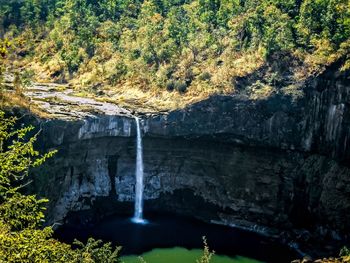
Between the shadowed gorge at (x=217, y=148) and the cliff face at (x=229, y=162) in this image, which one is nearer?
the shadowed gorge at (x=217, y=148)

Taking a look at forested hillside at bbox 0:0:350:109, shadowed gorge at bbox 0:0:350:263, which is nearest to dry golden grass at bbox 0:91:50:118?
shadowed gorge at bbox 0:0:350:263

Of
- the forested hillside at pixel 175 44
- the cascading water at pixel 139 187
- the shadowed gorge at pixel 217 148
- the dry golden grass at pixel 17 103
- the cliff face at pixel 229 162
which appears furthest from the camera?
the forested hillside at pixel 175 44

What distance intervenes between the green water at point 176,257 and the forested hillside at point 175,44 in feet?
34.0

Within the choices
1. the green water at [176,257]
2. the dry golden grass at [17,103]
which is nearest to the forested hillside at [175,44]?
the dry golden grass at [17,103]

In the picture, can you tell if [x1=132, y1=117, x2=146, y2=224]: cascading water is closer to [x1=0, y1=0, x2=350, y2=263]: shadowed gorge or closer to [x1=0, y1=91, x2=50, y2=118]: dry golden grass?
[x1=0, y1=0, x2=350, y2=263]: shadowed gorge

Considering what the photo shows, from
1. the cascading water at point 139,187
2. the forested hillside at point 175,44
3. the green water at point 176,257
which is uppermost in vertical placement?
the forested hillside at point 175,44

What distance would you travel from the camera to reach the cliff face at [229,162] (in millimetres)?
31844

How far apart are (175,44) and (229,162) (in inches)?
552

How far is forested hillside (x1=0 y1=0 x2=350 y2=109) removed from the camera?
3594 cm

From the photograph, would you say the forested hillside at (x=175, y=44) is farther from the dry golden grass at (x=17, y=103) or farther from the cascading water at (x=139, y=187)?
the dry golden grass at (x=17, y=103)

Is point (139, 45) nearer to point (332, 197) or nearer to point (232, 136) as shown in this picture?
point (232, 136)

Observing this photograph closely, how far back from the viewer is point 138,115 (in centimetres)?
3584

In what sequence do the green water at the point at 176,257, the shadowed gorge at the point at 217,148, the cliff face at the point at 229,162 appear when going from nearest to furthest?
the green water at the point at 176,257 → the shadowed gorge at the point at 217,148 → the cliff face at the point at 229,162

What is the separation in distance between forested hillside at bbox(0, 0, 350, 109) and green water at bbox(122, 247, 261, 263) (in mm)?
10357
